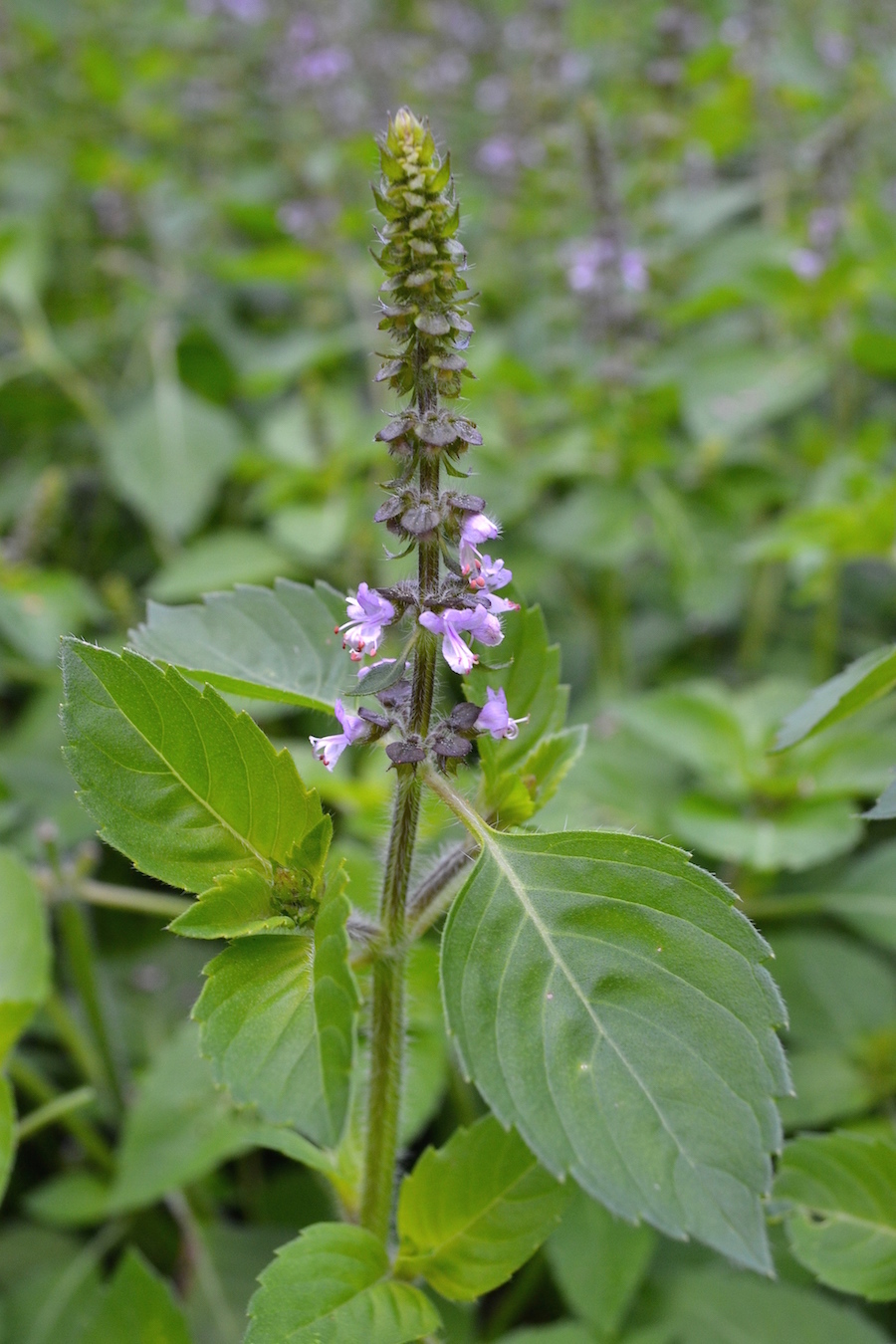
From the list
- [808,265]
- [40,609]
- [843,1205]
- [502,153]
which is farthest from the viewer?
[502,153]

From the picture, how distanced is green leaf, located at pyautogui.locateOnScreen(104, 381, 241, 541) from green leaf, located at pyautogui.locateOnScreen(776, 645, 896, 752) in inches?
88.3

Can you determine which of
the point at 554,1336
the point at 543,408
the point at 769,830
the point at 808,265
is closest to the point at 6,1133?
the point at 554,1336

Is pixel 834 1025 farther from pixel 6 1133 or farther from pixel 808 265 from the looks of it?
pixel 808 265

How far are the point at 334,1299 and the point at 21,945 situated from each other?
2.33ft

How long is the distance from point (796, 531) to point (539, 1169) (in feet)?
5.61

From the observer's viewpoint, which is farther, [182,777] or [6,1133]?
[6,1133]

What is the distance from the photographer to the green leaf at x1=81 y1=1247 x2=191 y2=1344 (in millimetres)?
1499

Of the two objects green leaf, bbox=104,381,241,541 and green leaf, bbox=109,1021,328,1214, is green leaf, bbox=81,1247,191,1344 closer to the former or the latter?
green leaf, bbox=109,1021,328,1214

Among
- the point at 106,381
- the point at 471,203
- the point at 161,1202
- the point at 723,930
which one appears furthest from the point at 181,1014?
the point at 471,203

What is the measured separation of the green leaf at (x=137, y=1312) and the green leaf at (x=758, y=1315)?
811mm

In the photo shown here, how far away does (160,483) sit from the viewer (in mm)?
3205

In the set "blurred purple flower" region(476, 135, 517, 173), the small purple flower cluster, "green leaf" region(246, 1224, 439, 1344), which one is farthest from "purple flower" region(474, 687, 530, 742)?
"blurred purple flower" region(476, 135, 517, 173)

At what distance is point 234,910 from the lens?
104 centimetres

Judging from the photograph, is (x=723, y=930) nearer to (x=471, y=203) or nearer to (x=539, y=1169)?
(x=539, y=1169)
